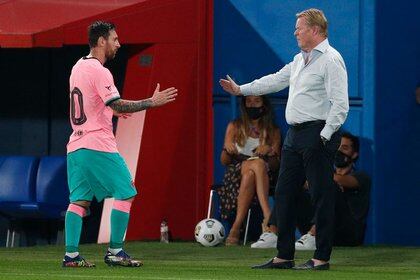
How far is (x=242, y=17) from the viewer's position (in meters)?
14.8

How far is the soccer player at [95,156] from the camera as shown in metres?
10.6

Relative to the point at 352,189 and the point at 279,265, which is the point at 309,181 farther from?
the point at 352,189

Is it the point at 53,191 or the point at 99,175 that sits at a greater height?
the point at 99,175

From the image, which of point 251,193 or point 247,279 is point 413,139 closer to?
point 251,193

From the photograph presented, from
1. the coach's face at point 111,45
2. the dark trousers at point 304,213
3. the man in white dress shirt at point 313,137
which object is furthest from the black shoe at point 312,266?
the dark trousers at point 304,213

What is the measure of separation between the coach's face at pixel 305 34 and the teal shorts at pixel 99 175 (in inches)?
63.5

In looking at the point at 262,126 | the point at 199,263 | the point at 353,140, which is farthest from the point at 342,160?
the point at 199,263

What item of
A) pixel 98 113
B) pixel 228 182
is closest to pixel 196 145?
pixel 228 182

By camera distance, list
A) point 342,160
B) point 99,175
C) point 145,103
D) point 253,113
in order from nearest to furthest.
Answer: point 145,103
point 99,175
point 342,160
point 253,113

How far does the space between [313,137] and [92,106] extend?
166 cm

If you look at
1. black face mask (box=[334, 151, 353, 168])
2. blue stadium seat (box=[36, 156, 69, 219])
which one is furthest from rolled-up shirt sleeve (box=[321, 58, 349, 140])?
blue stadium seat (box=[36, 156, 69, 219])

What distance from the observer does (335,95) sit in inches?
407

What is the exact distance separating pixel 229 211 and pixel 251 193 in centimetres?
43

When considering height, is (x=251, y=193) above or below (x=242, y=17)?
below
